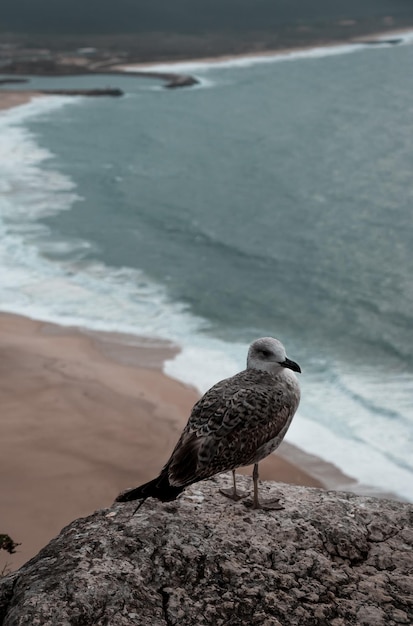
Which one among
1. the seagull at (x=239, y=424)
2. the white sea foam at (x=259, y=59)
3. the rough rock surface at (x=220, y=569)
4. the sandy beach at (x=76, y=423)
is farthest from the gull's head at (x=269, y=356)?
the white sea foam at (x=259, y=59)

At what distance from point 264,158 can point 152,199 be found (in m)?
7.63

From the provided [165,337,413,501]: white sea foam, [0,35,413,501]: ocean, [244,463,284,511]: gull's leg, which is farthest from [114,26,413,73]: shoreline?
[244,463,284,511]: gull's leg

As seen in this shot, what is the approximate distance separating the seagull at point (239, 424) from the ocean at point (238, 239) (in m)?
6.15

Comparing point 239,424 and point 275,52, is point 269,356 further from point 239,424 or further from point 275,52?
point 275,52

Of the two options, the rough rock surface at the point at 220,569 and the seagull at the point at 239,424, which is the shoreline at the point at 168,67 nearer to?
the seagull at the point at 239,424

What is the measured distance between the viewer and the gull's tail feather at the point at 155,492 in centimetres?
435

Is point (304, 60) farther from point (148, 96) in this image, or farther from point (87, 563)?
point (87, 563)

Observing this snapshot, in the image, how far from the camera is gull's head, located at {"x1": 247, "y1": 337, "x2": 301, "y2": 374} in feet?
16.8

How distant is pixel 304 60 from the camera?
216 feet

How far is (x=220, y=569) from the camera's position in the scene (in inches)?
164

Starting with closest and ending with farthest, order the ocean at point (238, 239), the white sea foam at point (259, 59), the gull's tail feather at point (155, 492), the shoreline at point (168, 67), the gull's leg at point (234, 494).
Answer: the gull's tail feather at point (155, 492), the gull's leg at point (234, 494), the ocean at point (238, 239), the shoreline at point (168, 67), the white sea foam at point (259, 59)

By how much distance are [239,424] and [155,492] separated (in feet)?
2.39

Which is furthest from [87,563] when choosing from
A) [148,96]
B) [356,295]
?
[148,96]

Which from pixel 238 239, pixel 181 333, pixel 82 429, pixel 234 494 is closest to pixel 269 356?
pixel 234 494
